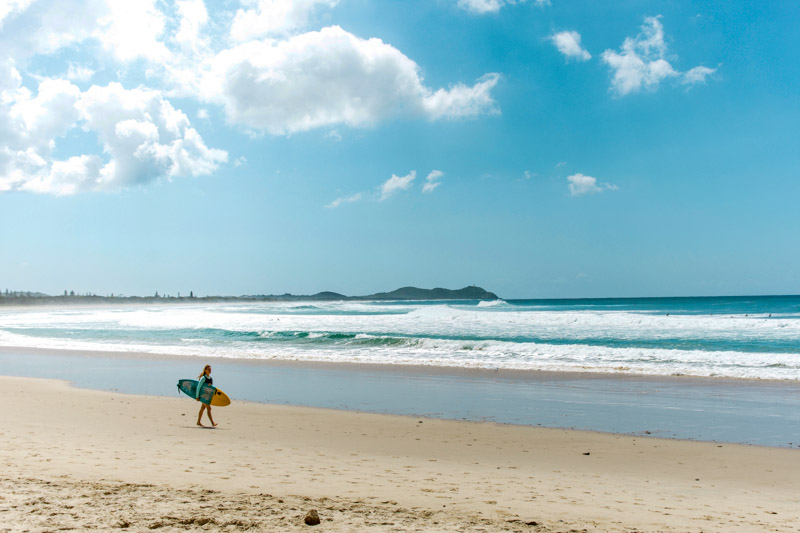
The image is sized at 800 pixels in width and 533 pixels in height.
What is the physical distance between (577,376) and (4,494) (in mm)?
14324

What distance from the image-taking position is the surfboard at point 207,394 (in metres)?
9.91

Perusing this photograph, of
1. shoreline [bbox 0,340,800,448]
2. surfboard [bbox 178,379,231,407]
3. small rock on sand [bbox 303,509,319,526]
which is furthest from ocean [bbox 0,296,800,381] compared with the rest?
small rock on sand [bbox 303,509,319,526]

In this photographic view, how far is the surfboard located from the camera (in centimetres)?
991

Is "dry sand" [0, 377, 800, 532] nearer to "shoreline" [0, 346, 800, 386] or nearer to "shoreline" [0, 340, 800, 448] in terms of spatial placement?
"shoreline" [0, 340, 800, 448]

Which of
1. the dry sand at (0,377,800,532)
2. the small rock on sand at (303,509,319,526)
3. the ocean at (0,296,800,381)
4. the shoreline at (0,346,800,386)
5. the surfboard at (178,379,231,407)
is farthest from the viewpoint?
the ocean at (0,296,800,381)

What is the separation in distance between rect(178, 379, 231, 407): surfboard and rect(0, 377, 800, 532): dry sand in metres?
0.38

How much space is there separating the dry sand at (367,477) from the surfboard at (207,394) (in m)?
0.38

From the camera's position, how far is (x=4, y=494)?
4941 mm

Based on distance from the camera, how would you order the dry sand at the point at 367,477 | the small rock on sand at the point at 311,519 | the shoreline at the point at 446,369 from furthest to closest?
the shoreline at the point at 446,369 < the dry sand at the point at 367,477 < the small rock on sand at the point at 311,519

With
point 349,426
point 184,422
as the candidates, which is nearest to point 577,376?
point 349,426

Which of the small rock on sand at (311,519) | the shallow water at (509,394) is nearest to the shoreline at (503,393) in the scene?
the shallow water at (509,394)

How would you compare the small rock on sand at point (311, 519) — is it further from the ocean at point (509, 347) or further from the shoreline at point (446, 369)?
the ocean at point (509, 347)

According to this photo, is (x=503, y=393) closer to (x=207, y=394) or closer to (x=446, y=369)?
(x=446, y=369)

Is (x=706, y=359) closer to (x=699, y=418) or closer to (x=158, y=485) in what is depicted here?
(x=699, y=418)
